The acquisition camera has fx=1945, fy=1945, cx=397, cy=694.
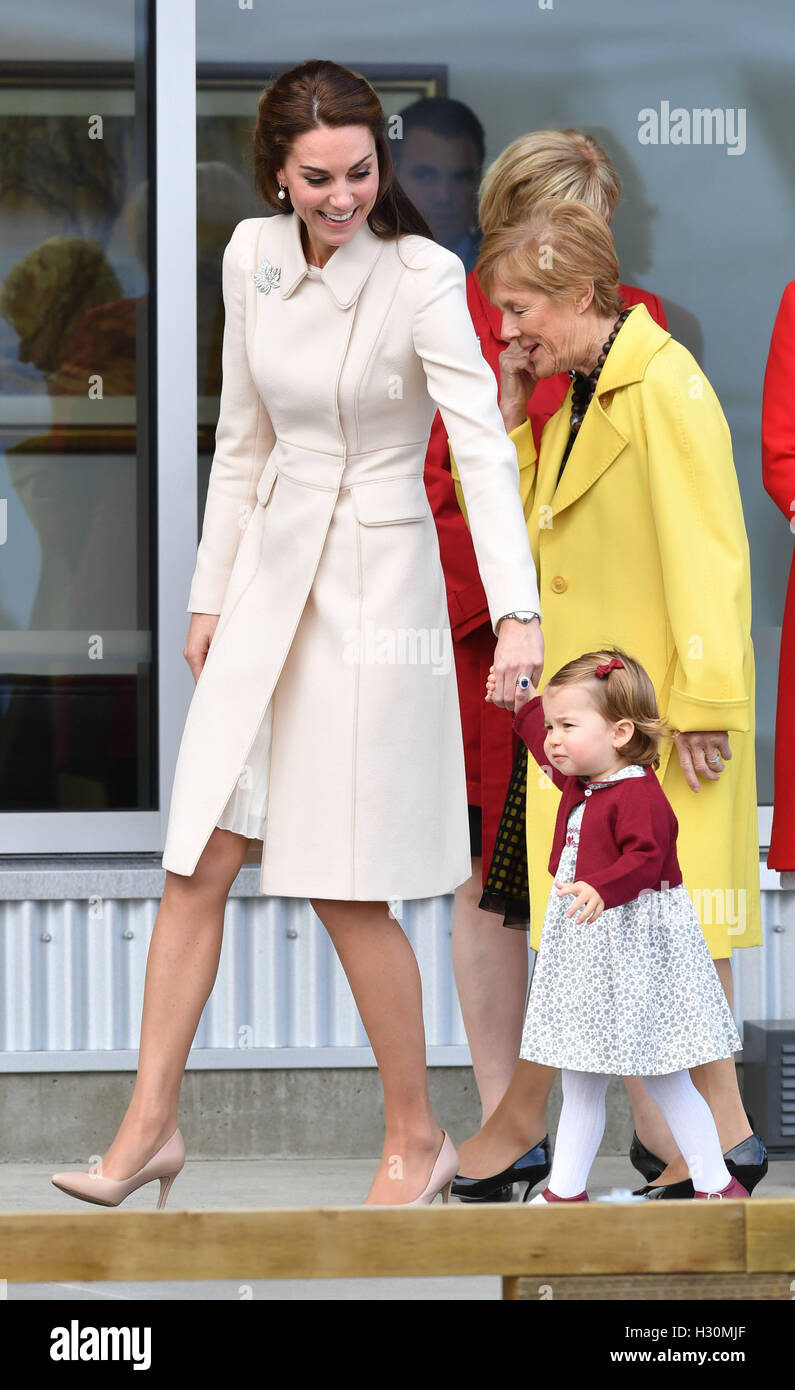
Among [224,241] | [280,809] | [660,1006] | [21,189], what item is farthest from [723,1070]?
[21,189]

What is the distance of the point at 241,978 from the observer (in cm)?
426

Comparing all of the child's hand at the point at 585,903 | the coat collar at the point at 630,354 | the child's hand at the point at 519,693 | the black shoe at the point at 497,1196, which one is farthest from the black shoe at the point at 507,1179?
the coat collar at the point at 630,354

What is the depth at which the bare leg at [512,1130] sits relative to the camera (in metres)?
3.48

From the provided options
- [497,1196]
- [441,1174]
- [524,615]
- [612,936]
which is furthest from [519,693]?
[497,1196]

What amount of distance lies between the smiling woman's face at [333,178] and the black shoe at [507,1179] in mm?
1655

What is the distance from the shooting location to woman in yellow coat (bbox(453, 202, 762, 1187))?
3.11m

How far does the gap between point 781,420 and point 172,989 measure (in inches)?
62.7

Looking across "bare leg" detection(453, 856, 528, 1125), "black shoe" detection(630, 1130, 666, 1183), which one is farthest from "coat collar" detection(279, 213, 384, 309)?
"black shoe" detection(630, 1130, 666, 1183)

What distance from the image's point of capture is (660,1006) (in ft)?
9.51

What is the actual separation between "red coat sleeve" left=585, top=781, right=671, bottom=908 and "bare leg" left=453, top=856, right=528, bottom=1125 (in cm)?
81

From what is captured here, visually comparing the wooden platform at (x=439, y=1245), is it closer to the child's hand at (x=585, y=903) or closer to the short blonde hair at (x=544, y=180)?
the child's hand at (x=585, y=903)

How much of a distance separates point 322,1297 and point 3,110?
3.02 m

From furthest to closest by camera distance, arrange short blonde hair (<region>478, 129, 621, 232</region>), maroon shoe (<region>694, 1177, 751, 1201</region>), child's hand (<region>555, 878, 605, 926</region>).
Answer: short blonde hair (<region>478, 129, 621, 232</region>) < maroon shoe (<region>694, 1177, 751, 1201</region>) < child's hand (<region>555, 878, 605, 926</region>)

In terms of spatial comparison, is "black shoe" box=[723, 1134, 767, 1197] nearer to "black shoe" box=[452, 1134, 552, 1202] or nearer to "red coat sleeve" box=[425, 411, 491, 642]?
"black shoe" box=[452, 1134, 552, 1202]
